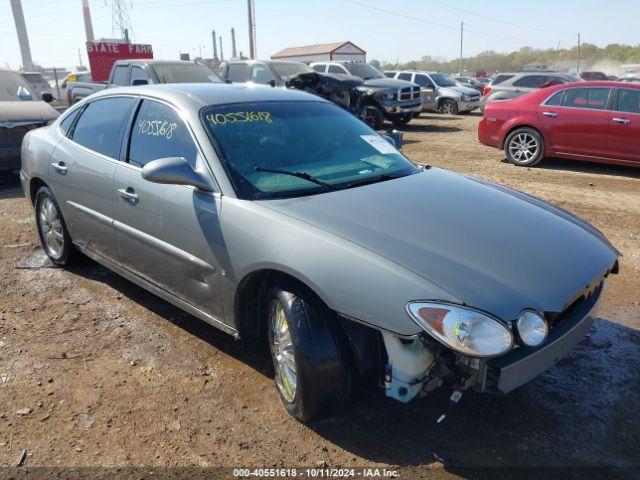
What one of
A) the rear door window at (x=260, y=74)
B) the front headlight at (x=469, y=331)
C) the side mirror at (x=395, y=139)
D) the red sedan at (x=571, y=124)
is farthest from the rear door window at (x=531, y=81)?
the front headlight at (x=469, y=331)

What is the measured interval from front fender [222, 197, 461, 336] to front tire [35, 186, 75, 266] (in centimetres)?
235

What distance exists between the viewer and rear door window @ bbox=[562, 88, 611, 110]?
8.38 metres

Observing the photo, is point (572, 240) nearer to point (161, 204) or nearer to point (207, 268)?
point (207, 268)

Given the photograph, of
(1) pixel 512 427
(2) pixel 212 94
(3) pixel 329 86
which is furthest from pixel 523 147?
(1) pixel 512 427

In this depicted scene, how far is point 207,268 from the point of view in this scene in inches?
117

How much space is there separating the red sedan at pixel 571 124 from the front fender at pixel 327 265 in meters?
7.42

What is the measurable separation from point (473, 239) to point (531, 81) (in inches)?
597

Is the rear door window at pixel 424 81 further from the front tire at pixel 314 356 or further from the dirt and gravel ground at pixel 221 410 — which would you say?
the front tire at pixel 314 356

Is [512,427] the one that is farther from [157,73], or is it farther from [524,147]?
[157,73]

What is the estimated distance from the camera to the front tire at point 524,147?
9070 millimetres

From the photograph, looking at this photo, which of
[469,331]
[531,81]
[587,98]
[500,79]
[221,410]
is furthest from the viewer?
[500,79]

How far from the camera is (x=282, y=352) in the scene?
9.03 ft

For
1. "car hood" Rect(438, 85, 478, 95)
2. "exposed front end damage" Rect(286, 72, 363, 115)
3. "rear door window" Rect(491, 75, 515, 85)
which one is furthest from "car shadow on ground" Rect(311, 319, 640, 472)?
"car hood" Rect(438, 85, 478, 95)

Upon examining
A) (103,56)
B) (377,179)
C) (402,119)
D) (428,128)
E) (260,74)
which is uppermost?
(103,56)
